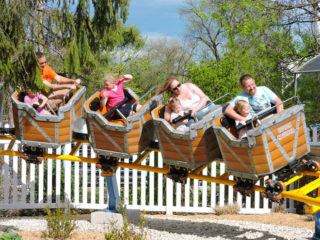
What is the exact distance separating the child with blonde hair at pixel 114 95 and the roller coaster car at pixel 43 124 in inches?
12.9

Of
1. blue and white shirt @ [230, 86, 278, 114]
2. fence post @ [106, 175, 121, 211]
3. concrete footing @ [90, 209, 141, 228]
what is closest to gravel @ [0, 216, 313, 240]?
concrete footing @ [90, 209, 141, 228]

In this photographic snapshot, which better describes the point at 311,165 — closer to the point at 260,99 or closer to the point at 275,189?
the point at 275,189

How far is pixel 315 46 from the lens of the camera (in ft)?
37.6

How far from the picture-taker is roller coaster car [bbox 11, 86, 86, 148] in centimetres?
503

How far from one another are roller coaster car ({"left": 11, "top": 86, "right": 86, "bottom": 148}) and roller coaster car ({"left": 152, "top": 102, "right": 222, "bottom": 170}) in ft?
3.57

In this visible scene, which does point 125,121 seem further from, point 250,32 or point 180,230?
point 250,32

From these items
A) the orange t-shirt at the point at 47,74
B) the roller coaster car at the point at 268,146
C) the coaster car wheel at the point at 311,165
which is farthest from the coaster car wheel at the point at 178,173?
the orange t-shirt at the point at 47,74

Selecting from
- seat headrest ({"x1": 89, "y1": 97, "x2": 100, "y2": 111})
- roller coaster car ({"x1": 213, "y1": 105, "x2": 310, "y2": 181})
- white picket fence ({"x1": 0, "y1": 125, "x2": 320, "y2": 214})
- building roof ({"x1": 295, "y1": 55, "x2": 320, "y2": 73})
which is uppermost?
building roof ({"x1": 295, "y1": 55, "x2": 320, "y2": 73})

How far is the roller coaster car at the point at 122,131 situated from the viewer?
4812 mm

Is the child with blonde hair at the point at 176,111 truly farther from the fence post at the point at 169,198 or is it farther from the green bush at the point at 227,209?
the green bush at the point at 227,209

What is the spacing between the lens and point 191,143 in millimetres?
4328

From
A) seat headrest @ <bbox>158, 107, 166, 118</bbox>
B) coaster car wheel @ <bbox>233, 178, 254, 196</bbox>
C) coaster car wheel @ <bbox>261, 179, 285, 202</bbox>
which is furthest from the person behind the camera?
seat headrest @ <bbox>158, 107, 166, 118</bbox>

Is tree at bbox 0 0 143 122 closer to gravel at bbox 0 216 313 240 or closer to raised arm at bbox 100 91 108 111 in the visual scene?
raised arm at bbox 100 91 108 111

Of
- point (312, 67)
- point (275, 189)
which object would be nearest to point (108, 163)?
point (275, 189)
